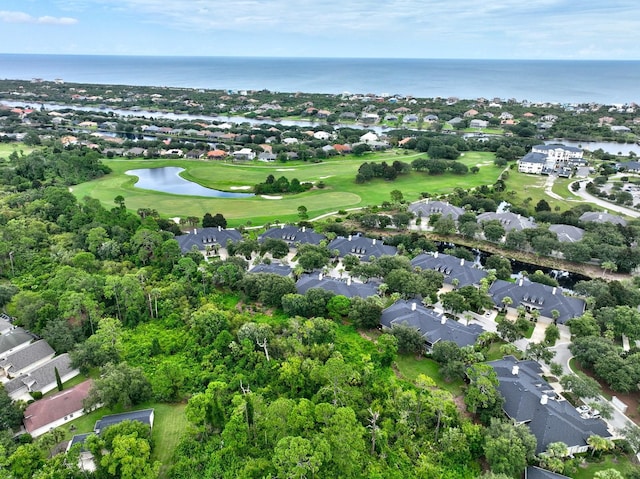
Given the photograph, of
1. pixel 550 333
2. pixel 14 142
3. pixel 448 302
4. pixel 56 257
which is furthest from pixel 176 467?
pixel 14 142

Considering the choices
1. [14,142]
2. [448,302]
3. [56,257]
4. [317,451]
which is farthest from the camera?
[14,142]

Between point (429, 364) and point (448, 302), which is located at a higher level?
point (448, 302)

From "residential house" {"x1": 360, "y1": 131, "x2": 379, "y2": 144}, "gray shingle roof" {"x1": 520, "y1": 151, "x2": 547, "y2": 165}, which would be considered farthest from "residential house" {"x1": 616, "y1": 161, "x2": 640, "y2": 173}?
"residential house" {"x1": 360, "y1": 131, "x2": 379, "y2": 144}

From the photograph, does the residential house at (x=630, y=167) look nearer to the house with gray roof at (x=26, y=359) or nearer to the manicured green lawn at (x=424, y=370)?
the manicured green lawn at (x=424, y=370)

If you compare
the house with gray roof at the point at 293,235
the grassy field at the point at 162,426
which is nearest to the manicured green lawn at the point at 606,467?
the grassy field at the point at 162,426

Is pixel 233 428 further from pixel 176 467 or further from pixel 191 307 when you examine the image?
pixel 191 307

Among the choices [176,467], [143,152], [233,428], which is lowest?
[176,467]

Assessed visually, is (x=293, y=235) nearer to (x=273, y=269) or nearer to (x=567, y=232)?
(x=273, y=269)
